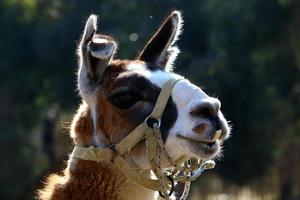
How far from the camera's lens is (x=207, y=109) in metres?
6.61

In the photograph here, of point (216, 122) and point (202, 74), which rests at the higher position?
point (216, 122)

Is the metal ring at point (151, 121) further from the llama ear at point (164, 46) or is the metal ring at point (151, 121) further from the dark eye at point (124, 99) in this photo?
the llama ear at point (164, 46)

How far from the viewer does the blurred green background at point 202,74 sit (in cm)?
3114

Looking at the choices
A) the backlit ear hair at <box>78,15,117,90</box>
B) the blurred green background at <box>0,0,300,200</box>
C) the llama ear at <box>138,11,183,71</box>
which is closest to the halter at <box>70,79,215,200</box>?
the backlit ear hair at <box>78,15,117,90</box>

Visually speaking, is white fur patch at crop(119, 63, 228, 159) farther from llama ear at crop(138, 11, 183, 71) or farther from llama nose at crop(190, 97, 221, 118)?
llama ear at crop(138, 11, 183, 71)

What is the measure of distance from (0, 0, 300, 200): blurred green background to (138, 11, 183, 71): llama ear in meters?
19.5

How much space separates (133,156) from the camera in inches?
283

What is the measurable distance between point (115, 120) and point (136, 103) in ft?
0.66

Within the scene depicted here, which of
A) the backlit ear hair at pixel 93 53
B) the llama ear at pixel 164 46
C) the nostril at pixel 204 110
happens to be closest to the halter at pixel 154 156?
the nostril at pixel 204 110

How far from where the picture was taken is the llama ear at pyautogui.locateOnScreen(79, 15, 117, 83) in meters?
7.13

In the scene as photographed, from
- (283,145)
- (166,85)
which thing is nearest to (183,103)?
(166,85)

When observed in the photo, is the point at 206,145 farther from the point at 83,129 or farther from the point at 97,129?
the point at 83,129

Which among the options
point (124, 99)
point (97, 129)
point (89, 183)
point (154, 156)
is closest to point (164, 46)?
point (124, 99)

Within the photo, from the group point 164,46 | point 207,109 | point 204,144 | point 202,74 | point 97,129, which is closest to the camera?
point 207,109
